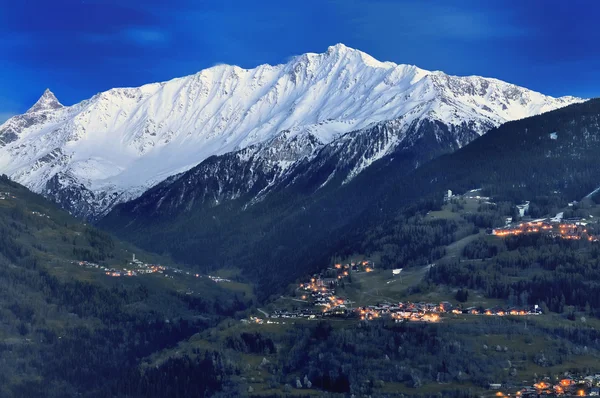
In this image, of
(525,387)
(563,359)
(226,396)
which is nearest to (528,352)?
(563,359)

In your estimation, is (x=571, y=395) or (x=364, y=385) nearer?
(x=571, y=395)

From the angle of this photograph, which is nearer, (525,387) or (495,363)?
(525,387)

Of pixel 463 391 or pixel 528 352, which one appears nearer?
pixel 463 391

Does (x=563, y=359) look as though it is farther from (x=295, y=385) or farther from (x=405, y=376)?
(x=295, y=385)

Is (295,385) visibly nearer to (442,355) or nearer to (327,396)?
(327,396)

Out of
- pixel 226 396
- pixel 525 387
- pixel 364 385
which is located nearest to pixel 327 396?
pixel 364 385

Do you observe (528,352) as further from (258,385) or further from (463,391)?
(258,385)

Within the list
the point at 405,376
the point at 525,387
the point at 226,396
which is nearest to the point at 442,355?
the point at 405,376
